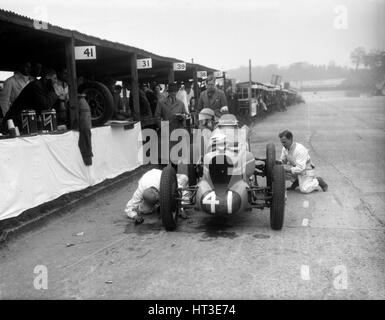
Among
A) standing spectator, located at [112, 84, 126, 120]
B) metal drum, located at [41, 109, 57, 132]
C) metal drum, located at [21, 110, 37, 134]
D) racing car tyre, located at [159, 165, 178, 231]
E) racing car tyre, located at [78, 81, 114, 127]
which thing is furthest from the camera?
standing spectator, located at [112, 84, 126, 120]

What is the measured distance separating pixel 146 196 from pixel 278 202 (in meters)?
1.86

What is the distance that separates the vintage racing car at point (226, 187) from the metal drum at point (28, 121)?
2.51 meters

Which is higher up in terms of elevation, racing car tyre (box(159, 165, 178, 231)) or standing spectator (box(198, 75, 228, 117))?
standing spectator (box(198, 75, 228, 117))

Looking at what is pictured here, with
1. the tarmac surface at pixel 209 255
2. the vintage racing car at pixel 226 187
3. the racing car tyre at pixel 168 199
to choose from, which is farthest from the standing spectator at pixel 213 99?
the racing car tyre at pixel 168 199

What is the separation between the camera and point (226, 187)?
5.59m

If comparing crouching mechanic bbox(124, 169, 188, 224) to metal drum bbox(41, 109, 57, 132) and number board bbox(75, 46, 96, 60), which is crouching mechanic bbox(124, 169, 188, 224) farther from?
number board bbox(75, 46, 96, 60)

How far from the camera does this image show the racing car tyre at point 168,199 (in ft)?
17.5

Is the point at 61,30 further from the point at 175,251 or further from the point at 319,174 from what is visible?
the point at 319,174

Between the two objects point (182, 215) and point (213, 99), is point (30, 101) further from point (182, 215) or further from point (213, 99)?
point (213, 99)

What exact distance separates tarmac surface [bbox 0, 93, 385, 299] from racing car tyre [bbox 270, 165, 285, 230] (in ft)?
0.49

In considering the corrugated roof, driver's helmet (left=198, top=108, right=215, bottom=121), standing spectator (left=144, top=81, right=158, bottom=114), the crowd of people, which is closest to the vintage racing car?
driver's helmet (left=198, top=108, right=215, bottom=121)

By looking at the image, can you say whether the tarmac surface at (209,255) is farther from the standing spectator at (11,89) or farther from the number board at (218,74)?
the number board at (218,74)

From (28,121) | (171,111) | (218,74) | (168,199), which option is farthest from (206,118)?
(218,74)

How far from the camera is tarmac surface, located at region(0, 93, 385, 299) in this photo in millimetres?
3828
